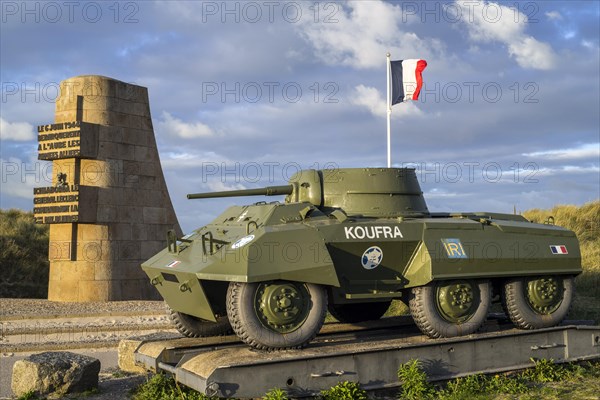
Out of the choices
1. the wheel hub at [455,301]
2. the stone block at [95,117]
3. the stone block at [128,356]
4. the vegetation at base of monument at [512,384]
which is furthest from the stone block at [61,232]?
the vegetation at base of monument at [512,384]

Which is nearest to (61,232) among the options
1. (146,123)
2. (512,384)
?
(146,123)

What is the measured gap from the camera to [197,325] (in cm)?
1016

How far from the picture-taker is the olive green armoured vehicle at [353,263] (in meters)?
8.20

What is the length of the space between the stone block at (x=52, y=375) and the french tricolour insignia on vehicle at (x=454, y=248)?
15.9 ft

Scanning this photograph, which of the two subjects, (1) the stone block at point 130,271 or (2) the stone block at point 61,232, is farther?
(1) the stone block at point 130,271

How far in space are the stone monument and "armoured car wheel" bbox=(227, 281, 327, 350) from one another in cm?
1278

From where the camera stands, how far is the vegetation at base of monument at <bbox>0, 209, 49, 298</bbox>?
976 inches

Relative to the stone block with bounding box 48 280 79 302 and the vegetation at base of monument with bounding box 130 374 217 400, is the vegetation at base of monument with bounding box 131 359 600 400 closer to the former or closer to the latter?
the vegetation at base of monument with bounding box 130 374 217 400

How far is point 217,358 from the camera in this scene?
8031 mm

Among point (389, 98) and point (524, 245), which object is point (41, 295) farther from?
point (524, 245)

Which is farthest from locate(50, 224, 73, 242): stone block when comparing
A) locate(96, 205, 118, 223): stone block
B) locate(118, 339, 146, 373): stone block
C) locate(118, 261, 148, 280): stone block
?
locate(118, 339, 146, 373): stone block

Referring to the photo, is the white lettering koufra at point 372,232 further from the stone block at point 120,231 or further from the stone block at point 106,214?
the stone block at point 120,231

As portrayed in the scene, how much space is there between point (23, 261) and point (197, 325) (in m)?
17.6

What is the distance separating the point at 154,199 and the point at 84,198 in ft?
7.74
